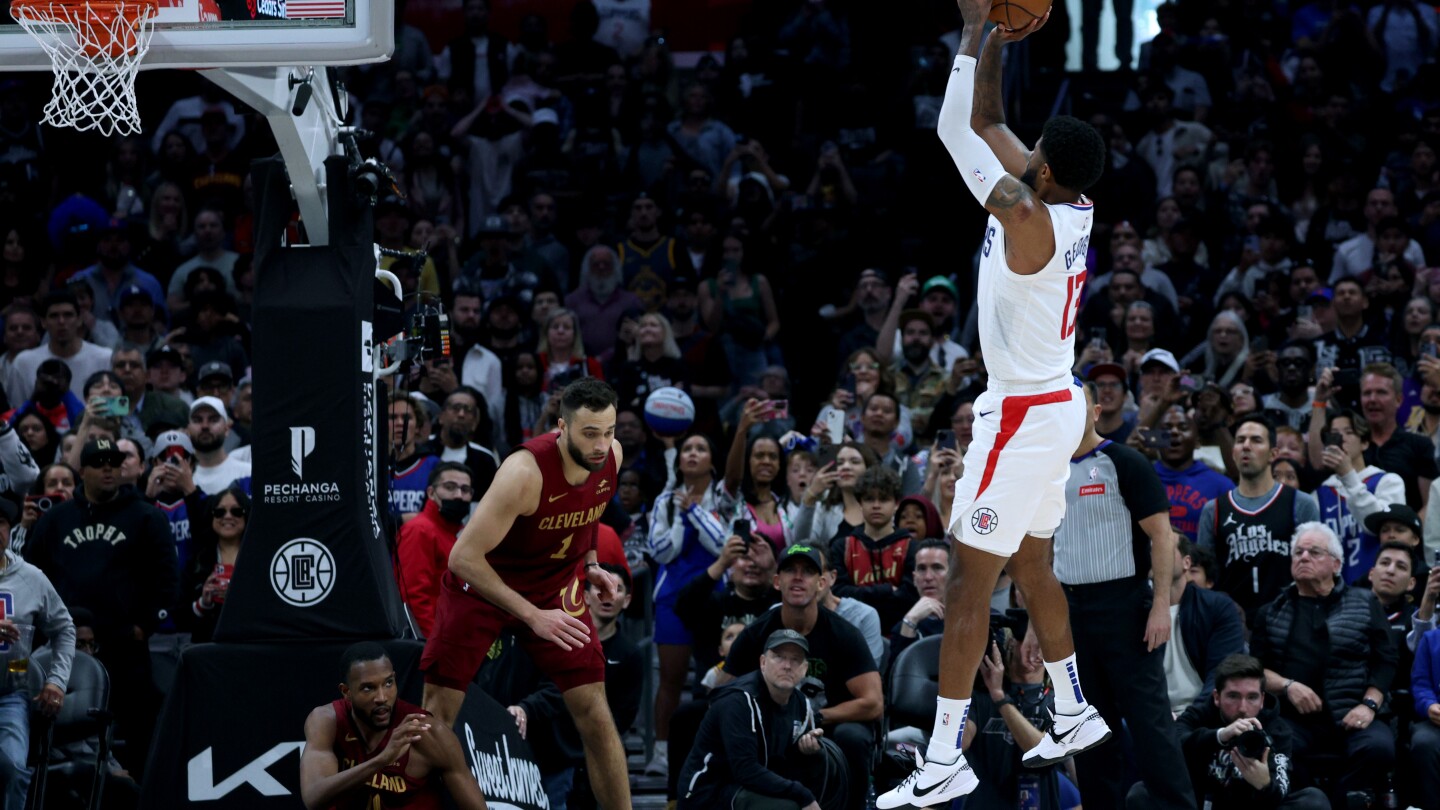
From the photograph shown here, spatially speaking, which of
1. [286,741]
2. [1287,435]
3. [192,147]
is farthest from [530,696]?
[192,147]

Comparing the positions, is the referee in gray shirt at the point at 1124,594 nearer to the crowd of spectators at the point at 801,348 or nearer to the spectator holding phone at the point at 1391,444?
the crowd of spectators at the point at 801,348

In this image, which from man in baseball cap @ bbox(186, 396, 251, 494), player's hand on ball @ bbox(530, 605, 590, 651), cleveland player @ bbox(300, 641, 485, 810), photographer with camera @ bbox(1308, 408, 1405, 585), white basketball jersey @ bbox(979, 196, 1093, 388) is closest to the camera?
white basketball jersey @ bbox(979, 196, 1093, 388)

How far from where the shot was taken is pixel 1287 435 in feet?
38.2

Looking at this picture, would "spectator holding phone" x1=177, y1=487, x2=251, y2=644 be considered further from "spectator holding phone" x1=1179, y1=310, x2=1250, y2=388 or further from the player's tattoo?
"spectator holding phone" x1=1179, y1=310, x2=1250, y2=388

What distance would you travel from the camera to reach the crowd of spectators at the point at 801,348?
10055 mm

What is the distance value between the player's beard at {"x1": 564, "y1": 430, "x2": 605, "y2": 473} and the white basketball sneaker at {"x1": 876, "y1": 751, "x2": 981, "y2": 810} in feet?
6.70

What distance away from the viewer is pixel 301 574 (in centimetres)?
873

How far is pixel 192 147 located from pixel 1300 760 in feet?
38.5

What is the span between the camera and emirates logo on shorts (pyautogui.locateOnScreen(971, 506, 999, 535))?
6.25 meters

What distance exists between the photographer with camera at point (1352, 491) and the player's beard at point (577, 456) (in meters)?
5.32

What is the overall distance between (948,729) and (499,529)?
2.21 m

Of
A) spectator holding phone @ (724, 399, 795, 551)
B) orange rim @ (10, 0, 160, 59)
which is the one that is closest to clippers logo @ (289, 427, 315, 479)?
orange rim @ (10, 0, 160, 59)

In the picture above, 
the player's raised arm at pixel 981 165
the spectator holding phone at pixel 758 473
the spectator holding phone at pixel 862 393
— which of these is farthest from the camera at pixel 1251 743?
the player's raised arm at pixel 981 165

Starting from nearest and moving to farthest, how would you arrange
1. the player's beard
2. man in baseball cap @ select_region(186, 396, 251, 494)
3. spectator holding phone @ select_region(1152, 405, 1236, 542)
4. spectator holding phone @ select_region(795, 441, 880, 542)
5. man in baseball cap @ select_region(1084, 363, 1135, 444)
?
1. the player's beard
2. spectator holding phone @ select_region(795, 441, 880, 542)
3. spectator holding phone @ select_region(1152, 405, 1236, 542)
4. man in baseball cap @ select_region(1084, 363, 1135, 444)
5. man in baseball cap @ select_region(186, 396, 251, 494)
